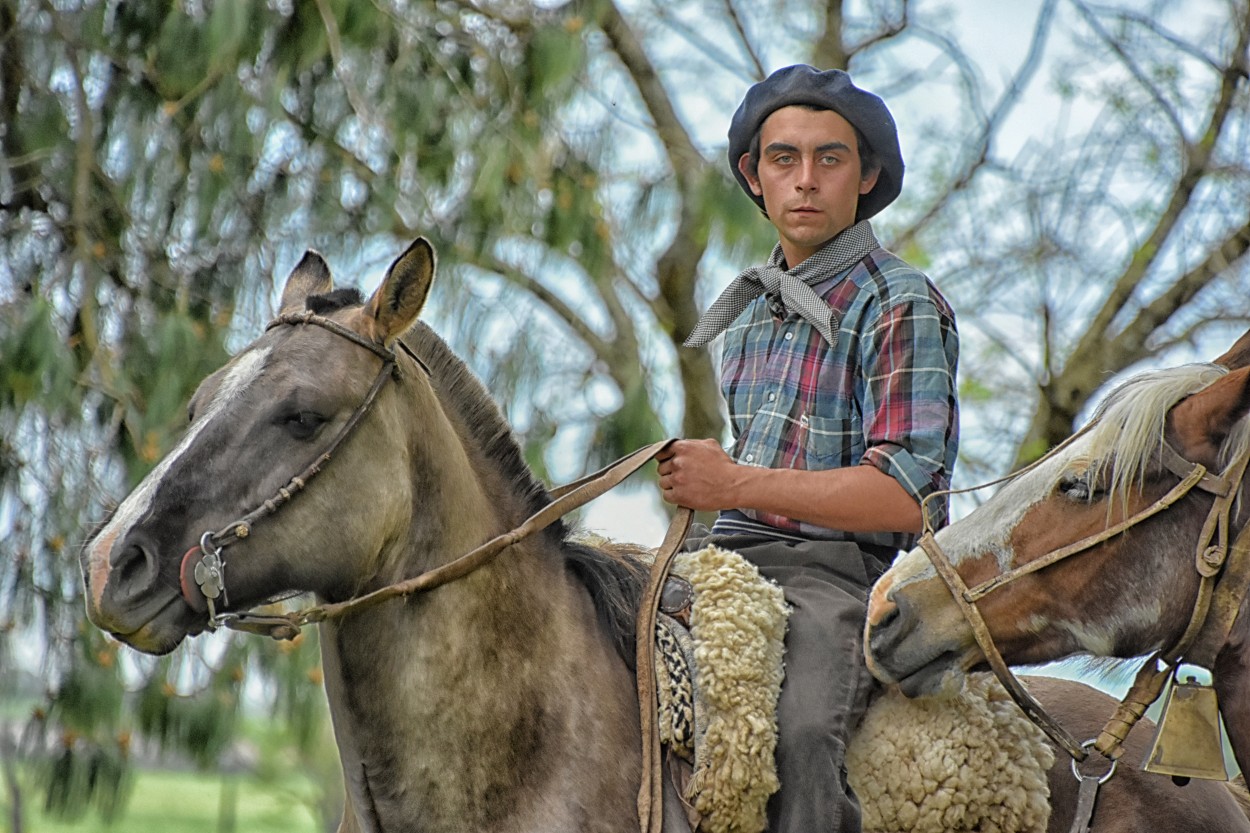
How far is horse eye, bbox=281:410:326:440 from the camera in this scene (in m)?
2.65

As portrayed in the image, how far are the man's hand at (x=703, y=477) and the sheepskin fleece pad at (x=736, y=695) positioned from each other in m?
0.16

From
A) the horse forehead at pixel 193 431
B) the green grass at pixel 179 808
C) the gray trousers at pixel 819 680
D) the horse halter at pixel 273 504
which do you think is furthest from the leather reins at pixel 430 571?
the green grass at pixel 179 808

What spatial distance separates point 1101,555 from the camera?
2.46m

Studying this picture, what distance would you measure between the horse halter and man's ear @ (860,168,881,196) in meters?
1.18

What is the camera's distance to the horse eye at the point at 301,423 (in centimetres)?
265

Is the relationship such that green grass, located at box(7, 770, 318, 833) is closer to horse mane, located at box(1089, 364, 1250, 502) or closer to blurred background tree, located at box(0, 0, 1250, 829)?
blurred background tree, located at box(0, 0, 1250, 829)

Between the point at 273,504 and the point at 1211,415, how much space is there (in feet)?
5.39

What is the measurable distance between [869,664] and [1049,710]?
2.08 feet

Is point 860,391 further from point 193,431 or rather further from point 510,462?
point 193,431

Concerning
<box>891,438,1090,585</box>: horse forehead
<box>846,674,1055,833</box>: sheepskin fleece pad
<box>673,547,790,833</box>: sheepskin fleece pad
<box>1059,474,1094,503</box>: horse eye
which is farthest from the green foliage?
<box>1059,474,1094,503</box>: horse eye

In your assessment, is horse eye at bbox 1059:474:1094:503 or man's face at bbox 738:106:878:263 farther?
man's face at bbox 738:106:878:263

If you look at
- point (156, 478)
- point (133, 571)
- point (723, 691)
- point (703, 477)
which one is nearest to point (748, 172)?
point (703, 477)

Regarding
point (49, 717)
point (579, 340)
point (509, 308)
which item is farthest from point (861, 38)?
point (49, 717)

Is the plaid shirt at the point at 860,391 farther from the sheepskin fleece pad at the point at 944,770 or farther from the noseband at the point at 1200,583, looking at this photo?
the sheepskin fleece pad at the point at 944,770
